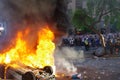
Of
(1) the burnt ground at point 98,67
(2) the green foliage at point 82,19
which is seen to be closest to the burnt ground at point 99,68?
(1) the burnt ground at point 98,67

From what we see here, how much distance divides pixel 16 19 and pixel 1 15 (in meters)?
0.62

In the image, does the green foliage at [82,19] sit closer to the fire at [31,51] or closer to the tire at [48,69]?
the fire at [31,51]

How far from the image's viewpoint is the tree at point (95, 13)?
99.2 ft

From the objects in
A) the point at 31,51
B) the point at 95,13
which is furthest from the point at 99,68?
the point at 31,51

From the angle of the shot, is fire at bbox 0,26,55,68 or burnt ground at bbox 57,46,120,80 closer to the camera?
fire at bbox 0,26,55,68

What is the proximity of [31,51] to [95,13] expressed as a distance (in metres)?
16.4

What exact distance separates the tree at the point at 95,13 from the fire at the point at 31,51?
50.5 ft

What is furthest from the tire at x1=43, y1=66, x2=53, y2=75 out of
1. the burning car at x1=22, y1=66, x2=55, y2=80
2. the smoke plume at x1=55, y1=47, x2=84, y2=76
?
the smoke plume at x1=55, y1=47, x2=84, y2=76

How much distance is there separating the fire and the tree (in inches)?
606

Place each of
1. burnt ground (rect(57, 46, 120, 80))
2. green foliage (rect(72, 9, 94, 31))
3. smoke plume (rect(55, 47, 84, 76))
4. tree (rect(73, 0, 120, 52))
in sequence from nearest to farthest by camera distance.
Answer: burnt ground (rect(57, 46, 120, 80))
smoke plume (rect(55, 47, 84, 76))
tree (rect(73, 0, 120, 52))
green foliage (rect(72, 9, 94, 31))

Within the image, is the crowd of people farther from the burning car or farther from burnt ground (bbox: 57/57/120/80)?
the burning car

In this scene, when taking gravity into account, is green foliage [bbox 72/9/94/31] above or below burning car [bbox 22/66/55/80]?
above

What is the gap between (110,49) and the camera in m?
30.5

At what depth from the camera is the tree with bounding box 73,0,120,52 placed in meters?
30.2
